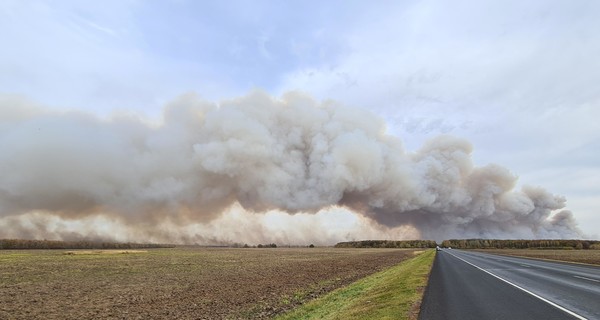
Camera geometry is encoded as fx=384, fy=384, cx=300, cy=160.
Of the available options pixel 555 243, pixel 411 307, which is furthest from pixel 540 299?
pixel 555 243

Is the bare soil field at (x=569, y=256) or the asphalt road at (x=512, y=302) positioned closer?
the asphalt road at (x=512, y=302)

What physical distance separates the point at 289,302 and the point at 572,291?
46.7 ft

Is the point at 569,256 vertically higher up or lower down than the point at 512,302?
lower down

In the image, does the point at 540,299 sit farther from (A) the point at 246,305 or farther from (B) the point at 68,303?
(B) the point at 68,303

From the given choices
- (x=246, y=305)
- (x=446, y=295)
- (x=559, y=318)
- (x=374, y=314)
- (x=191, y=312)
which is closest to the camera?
(x=559, y=318)

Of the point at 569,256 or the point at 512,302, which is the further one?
the point at 569,256

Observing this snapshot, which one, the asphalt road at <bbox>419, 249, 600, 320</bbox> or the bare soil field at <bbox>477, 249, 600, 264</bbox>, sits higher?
the asphalt road at <bbox>419, 249, 600, 320</bbox>

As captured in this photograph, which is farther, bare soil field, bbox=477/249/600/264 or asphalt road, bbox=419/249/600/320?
bare soil field, bbox=477/249/600/264

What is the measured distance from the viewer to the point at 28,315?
1850cm

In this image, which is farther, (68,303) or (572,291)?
(68,303)

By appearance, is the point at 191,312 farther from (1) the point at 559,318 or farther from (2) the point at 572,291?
(2) the point at 572,291

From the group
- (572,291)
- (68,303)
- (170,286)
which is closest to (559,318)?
(572,291)

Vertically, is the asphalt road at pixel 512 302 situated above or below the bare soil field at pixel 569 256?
above

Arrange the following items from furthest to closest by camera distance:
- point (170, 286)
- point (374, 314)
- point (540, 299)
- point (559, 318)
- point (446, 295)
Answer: point (170, 286) < point (446, 295) < point (540, 299) < point (374, 314) < point (559, 318)
